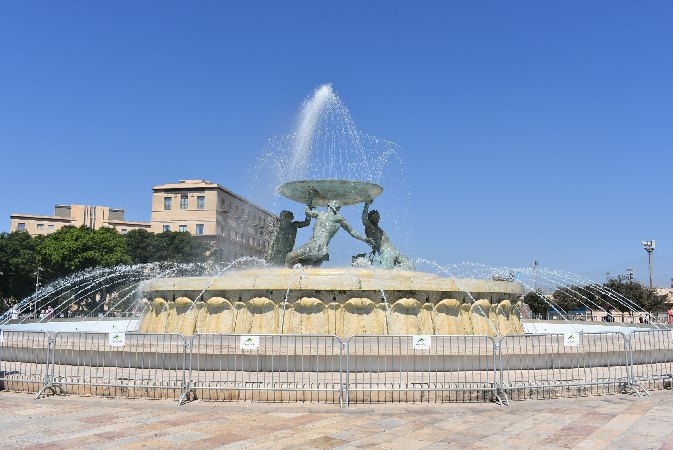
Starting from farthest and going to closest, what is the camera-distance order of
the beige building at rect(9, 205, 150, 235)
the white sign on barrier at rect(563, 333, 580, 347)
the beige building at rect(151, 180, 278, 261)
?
1. the beige building at rect(9, 205, 150, 235)
2. the beige building at rect(151, 180, 278, 261)
3. the white sign on barrier at rect(563, 333, 580, 347)

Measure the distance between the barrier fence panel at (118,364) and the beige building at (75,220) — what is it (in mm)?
69916

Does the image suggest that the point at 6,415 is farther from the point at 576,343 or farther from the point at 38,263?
the point at 38,263

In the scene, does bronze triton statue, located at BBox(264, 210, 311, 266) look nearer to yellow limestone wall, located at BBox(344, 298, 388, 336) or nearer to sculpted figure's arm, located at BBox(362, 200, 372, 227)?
sculpted figure's arm, located at BBox(362, 200, 372, 227)

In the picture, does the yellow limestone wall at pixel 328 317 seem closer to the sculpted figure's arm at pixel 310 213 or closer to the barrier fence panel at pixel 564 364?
the barrier fence panel at pixel 564 364

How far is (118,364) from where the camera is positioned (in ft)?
31.5

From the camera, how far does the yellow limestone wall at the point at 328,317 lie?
11.4m

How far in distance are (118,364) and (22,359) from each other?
2.40m

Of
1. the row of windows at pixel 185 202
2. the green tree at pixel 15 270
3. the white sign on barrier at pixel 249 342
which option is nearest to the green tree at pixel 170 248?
the green tree at pixel 15 270

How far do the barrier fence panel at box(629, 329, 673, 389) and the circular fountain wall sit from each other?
9.21 feet

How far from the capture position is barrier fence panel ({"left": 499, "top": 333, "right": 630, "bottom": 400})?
347 inches

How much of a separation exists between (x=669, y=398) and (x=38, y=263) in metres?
46.4

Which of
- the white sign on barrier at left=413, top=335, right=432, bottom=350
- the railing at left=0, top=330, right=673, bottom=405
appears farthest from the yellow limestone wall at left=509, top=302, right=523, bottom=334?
the white sign on barrier at left=413, top=335, right=432, bottom=350

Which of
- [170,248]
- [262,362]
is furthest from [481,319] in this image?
[170,248]

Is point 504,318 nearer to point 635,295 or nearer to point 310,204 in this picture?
point 310,204
